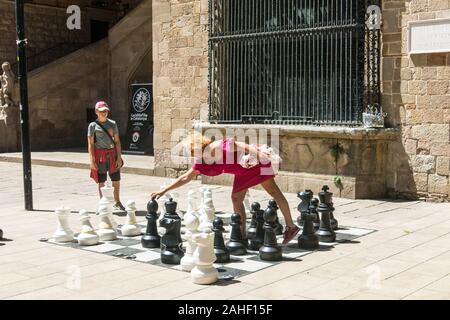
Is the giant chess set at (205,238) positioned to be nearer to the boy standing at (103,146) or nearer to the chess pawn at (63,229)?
the chess pawn at (63,229)

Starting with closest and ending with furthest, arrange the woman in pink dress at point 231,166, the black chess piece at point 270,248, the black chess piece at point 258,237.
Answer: the black chess piece at point 270,248
the woman in pink dress at point 231,166
the black chess piece at point 258,237

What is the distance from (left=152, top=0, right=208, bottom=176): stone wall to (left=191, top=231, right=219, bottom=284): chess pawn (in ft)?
23.4

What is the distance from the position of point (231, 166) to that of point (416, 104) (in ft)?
14.2

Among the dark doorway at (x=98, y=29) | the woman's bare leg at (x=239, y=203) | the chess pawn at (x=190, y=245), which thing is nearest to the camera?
the chess pawn at (x=190, y=245)

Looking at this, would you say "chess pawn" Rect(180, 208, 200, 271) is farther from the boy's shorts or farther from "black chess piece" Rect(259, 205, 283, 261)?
the boy's shorts

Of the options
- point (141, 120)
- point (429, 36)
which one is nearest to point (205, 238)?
point (429, 36)

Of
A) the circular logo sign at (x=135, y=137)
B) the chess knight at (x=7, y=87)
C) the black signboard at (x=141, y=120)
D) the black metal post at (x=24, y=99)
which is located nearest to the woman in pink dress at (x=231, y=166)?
the black metal post at (x=24, y=99)

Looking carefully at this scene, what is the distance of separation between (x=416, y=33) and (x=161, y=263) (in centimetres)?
574

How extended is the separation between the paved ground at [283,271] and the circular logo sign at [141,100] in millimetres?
7515

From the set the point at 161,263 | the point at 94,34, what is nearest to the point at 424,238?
the point at 161,263

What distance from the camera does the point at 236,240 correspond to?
20.7 ft

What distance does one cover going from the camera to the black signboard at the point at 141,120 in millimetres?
15859

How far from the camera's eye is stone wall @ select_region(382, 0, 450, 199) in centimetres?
938

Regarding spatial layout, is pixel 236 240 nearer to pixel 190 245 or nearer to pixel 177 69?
pixel 190 245
